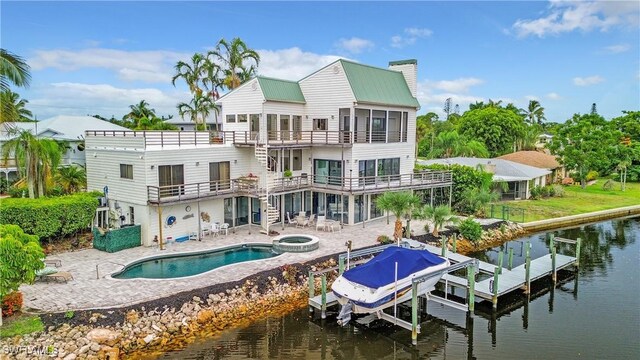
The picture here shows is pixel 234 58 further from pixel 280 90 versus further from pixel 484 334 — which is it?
pixel 484 334

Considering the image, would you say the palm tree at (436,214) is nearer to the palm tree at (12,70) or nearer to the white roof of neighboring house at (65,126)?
the palm tree at (12,70)

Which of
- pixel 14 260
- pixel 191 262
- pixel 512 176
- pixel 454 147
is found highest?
pixel 454 147

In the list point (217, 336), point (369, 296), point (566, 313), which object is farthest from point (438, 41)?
point (217, 336)

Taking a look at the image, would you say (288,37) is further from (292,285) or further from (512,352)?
(512,352)

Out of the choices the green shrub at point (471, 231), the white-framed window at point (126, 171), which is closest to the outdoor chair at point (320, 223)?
the green shrub at point (471, 231)

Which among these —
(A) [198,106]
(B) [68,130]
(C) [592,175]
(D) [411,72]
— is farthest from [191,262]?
(C) [592,175]

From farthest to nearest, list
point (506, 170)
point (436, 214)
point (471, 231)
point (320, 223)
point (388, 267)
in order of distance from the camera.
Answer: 1. point (506, 170)
2. point (471, 231)
3. point (320, 223)
4. point (436, 214)
5. point (388, 267)
